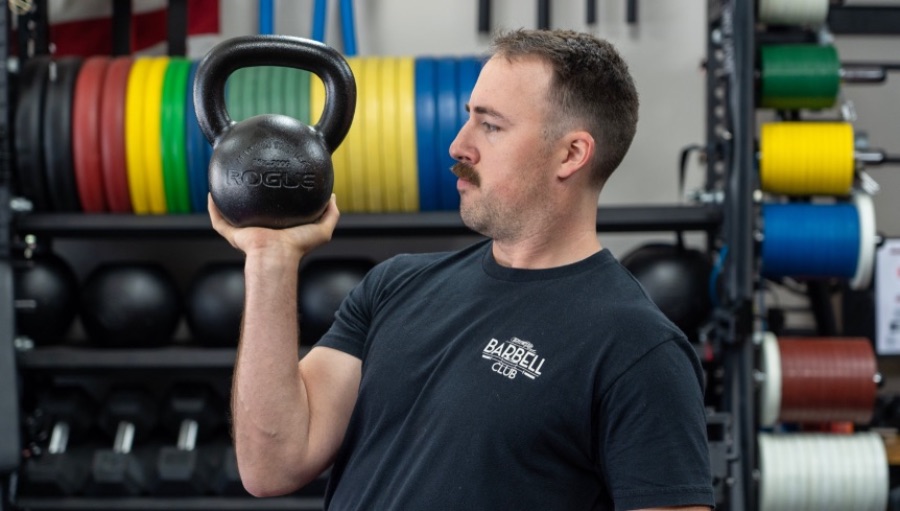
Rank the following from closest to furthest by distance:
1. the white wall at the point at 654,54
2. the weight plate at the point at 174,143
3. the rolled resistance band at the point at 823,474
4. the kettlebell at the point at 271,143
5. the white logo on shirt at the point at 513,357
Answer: the kettlebell at the point at 271,143, the white logo on shirt at the point at 513,357, the rolled resistance band at the point at 823,474, the weight plate at the point at 174,143, the white wall at the point at 654,54

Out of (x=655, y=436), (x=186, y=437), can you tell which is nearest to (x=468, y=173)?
(x=655, y=436)

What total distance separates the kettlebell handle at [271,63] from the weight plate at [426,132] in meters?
1.98

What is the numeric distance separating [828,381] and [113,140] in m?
2.35

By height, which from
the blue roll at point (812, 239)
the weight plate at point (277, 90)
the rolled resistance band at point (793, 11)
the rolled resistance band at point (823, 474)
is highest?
the rolled resistance band at point (793, 11)

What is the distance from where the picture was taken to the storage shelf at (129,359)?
3.40m

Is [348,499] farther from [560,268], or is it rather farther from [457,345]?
[560,268]

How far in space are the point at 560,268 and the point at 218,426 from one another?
243 cm

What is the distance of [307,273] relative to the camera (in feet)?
11.4

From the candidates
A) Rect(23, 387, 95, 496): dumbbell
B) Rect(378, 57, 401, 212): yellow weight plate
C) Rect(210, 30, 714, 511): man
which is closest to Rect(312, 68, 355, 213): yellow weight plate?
Rect(378, 57, 401, 212): yellow weight plate

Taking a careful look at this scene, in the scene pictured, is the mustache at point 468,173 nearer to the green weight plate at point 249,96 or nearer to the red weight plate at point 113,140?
the green weight plate at point 249,96

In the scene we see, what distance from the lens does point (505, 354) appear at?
1.38m

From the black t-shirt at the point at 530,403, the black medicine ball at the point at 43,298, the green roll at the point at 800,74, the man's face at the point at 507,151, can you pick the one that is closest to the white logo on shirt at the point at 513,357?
the black t-shirt at the point at 530,403

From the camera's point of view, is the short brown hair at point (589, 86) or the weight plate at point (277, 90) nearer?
the short brown hair at point (589, 86)

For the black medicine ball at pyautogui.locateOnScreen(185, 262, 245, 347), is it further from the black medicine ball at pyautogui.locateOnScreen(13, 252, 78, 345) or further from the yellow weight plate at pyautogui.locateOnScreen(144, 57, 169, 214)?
the black medicine ball at pyautogui.locateOnScreen(13, 252, 78, 345)
